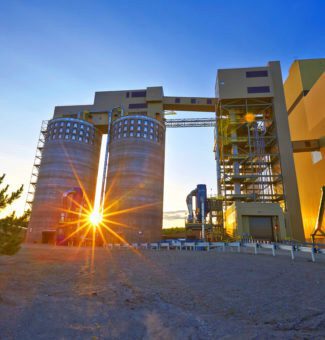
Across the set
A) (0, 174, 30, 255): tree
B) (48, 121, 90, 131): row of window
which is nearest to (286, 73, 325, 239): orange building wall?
(48, 121, 90, 131): row of window

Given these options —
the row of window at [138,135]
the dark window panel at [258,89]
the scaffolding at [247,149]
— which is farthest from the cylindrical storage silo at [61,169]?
the dark window panel at [258,89]

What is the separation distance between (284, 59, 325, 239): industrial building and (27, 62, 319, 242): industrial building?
517cm

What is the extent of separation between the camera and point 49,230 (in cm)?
4606

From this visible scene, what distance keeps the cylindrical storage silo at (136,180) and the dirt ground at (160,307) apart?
35653 mm

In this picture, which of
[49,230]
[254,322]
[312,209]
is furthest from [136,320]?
[312,209]

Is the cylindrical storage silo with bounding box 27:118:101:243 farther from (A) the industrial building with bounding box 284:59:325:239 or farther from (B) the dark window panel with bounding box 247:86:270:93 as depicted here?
(A) the industrial building with bounding box 284:59:325:239

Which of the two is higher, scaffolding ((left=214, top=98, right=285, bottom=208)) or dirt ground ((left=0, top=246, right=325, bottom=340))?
scaffolding ((left=214, top=98, right=285, bottom=208))

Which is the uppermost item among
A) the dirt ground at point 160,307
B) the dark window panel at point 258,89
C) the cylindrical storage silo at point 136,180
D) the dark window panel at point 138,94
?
the dark window panel at point 138,94

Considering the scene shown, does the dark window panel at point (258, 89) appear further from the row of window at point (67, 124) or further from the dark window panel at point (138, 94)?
the row of window at point (67, 124)

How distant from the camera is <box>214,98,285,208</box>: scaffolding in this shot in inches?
1905

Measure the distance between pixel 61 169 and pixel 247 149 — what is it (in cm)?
4211

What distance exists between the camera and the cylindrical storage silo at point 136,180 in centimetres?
4456

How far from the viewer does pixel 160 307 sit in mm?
5824

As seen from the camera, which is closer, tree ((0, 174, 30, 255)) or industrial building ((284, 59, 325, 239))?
tree ((0, 174, 30, 255))
